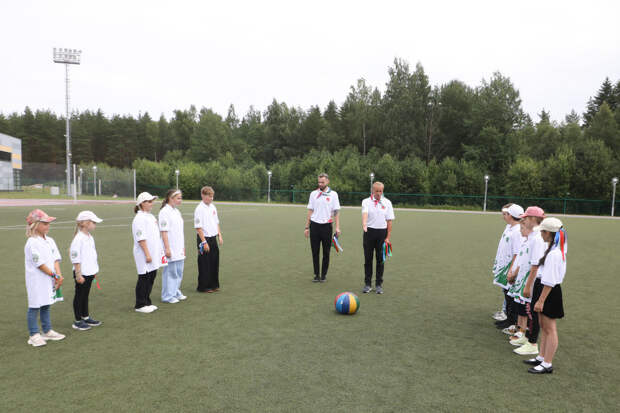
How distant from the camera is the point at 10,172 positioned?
56.6 meters

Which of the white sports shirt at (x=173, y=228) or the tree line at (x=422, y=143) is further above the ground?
the tree line at (x=422, y=143)

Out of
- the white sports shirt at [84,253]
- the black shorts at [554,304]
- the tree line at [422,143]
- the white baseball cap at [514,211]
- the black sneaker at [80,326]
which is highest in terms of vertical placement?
the tree line at [422,143]

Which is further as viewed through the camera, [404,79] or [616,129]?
[404,79]

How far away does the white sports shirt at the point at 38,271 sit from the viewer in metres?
4.90

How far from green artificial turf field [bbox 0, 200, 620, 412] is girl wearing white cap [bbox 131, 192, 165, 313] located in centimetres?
45

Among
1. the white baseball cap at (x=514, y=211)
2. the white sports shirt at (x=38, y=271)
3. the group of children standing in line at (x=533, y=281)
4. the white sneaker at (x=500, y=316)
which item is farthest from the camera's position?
the white sneaker at (x=500, y=316)

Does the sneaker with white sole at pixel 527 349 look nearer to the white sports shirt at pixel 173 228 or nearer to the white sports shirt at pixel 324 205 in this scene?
the white sports shirt at pixel 324 205

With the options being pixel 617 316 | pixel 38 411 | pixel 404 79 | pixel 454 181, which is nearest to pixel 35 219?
pixel 38 411

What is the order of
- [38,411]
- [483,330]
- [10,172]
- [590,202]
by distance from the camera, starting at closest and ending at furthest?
1. [38,411]
2. [483,330]
3. [590,202]
4. [10,172]

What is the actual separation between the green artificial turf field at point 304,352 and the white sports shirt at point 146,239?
829mm

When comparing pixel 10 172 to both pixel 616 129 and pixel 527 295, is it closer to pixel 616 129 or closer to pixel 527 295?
pixel 527 295

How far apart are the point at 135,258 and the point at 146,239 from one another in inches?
13.3

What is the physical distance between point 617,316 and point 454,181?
43.0 meters

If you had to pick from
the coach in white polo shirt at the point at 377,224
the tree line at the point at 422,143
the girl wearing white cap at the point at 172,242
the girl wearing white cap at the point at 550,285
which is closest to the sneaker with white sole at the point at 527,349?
the girl wearing white cap at the point at 550,285
